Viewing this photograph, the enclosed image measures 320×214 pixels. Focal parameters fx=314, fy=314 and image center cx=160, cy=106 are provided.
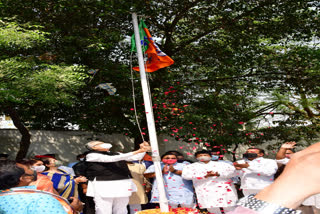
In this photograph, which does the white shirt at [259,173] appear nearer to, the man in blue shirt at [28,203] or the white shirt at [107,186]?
the white shirt at [107,186]

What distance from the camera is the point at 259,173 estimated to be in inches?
239

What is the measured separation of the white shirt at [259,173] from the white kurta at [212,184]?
0.36 m

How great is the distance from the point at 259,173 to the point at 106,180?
9.58 ft

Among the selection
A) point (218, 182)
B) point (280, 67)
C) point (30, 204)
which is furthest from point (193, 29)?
point (30, 204)

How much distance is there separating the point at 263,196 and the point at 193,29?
10166 millimetres

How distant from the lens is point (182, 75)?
11.2 m

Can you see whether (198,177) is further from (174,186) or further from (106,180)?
(106,180)

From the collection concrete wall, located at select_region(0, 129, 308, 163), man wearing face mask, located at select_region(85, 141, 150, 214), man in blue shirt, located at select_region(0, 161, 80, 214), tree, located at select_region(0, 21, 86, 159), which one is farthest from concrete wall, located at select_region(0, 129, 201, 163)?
man in blue shirt, located at select_region(0, 161, 80, 214)

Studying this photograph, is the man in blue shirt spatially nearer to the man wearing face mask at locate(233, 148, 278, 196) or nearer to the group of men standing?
the group of men standing

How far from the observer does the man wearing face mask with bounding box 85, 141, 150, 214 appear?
5.29m

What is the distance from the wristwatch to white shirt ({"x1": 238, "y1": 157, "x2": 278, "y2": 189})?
527cm

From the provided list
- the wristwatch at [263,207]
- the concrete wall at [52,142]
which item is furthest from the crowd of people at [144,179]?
the concrete wall at [52,142]

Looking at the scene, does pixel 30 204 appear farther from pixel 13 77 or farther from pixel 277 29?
pixel 277 29

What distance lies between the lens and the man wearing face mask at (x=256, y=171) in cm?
597
